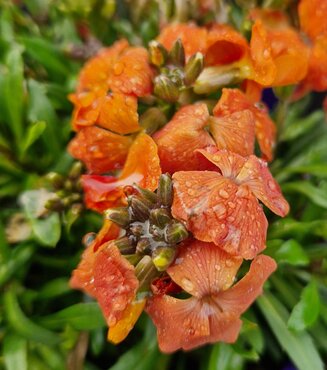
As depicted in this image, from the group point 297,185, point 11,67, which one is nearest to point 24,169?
point 11,67

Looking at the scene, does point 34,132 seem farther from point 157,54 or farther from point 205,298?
point 205,298

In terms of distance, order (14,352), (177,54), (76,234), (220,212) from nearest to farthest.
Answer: (220,212), (177,54), (14,352), (76,234)

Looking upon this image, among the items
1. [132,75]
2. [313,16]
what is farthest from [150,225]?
[313,16]

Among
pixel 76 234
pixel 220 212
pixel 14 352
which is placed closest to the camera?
pixel 220 212

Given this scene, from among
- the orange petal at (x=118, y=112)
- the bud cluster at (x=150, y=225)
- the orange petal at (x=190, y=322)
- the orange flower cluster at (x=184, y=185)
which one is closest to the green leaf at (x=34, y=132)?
the orange flower cluster at (x=184, y=185)

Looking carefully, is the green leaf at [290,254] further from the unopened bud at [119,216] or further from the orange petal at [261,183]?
the unopened bud at [119,216]

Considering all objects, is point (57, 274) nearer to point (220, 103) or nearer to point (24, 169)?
point (24, 169)

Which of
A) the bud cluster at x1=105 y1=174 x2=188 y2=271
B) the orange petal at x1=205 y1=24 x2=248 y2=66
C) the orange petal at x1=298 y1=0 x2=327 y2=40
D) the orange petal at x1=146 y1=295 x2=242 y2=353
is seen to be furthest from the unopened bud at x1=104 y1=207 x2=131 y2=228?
the orange petal at x1=298 y1=0 x2=327 y2=40
